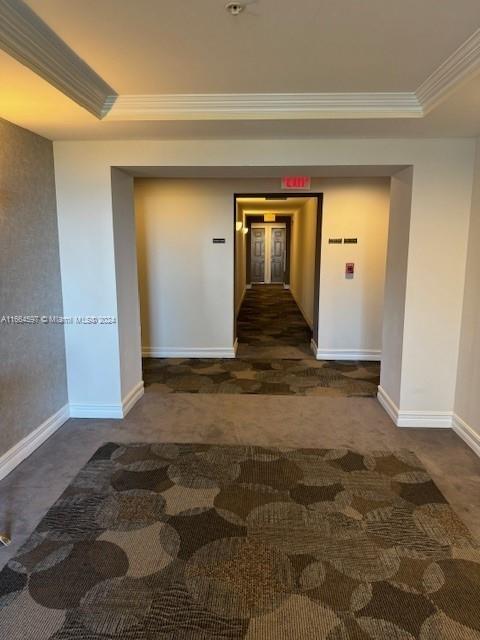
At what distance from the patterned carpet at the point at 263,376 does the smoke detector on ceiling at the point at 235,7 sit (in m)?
3.46

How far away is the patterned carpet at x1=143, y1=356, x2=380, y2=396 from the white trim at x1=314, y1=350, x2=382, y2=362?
0.56 ft

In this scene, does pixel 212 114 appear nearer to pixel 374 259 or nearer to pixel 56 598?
pixel 56 598

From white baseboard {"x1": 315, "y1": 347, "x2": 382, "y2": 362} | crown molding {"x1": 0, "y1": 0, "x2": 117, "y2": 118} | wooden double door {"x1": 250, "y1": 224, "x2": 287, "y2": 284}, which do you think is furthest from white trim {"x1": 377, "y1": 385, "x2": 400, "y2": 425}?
wooden double door {"x1": 250, "y1": 224, "x2": 287, "y2": 284}

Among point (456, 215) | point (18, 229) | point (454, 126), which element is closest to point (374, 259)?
point (456, 215)

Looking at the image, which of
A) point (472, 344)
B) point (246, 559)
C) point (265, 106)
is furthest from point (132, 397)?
point (472, 344)

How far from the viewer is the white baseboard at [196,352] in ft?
19.7

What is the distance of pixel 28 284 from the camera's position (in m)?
3.26

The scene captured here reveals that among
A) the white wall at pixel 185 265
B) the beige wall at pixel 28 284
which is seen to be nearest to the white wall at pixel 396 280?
the white wall at pixel 185 265

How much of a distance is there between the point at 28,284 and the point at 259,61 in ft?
7.38

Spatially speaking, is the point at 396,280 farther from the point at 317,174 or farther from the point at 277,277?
the point at 277,277

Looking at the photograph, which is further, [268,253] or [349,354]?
[268,253]

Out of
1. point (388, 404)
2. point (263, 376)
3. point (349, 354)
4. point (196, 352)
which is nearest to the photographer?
point (388, 404)

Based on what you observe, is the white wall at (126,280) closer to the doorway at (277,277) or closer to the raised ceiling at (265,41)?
the raised ceiling at (265,41)

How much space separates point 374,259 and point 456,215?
2.23 meters
